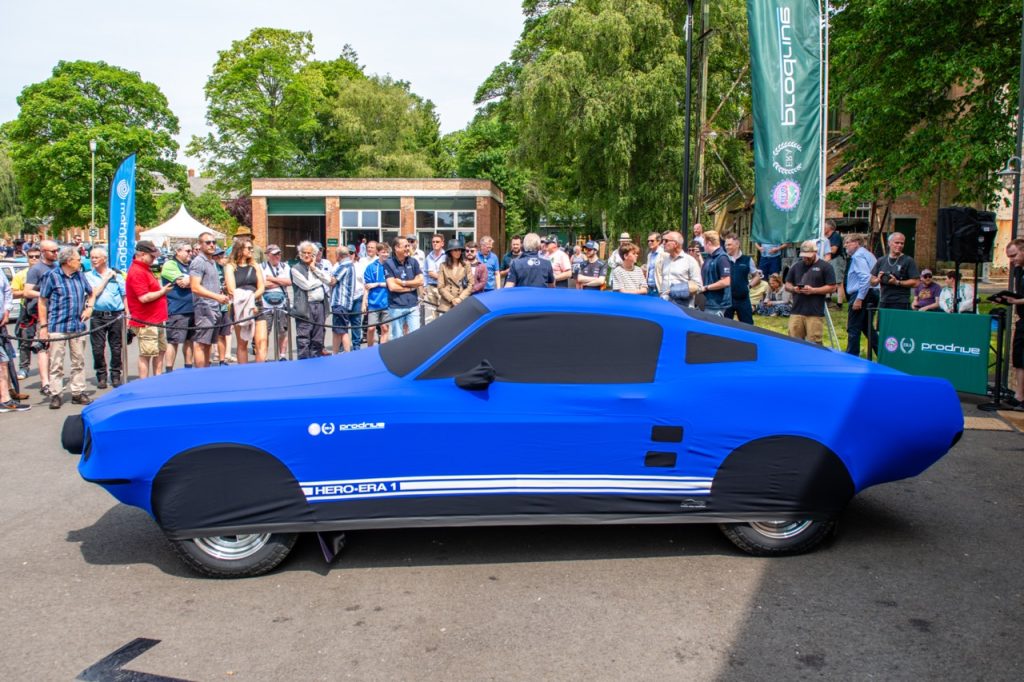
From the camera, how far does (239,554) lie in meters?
4.66

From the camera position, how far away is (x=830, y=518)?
4.93 meters

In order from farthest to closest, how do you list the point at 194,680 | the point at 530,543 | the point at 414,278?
1. the point at 414,278
2. the point at 530,543
3. the point at 194,680

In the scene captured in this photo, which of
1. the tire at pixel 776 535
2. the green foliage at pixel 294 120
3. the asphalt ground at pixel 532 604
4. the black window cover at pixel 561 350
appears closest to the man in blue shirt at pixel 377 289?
the asphalt ground at pixel 532 604

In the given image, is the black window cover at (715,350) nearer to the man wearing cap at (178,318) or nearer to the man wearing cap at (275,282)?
the man wearing cap at (178,318)

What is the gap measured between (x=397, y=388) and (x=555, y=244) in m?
13.0

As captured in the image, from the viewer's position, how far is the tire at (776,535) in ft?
16.3

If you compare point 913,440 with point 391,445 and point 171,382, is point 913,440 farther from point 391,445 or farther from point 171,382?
point 171,382

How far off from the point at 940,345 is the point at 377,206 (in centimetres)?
4095

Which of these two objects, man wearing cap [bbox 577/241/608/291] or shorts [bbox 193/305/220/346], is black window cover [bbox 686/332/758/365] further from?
man wearing cap [bbox 577/241/608/291]

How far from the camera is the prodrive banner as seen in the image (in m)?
13.5

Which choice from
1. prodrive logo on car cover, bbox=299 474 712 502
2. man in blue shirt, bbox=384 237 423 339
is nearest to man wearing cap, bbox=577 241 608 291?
man in blue shirt, bbox=384 237 423 339

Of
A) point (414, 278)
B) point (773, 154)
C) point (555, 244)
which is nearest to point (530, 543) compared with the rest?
point (414, 278)

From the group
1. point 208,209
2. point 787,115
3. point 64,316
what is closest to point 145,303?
point 64,316

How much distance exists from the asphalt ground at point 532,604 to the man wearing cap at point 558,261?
33.0ft
